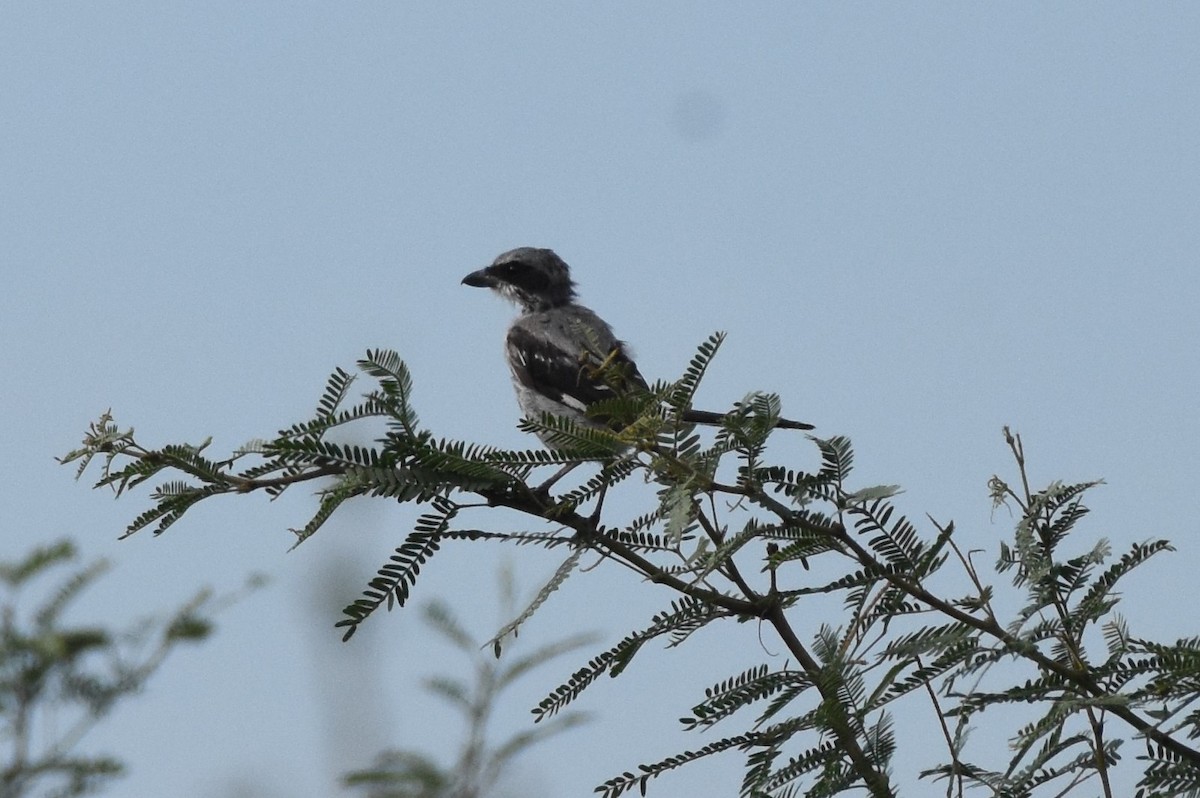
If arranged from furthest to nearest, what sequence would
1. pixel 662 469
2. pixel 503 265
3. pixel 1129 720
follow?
pixel 503 265
pixel 662 469
pixel 1129 720

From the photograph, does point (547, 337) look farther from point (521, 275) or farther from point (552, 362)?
point (521, 275)

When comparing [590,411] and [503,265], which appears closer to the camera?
[590,411]

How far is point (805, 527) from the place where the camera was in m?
3.41

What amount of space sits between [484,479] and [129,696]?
3.63ft

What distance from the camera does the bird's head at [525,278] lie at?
31.2ft

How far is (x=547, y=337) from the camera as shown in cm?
828

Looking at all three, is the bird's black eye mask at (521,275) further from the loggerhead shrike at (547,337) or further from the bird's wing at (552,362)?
the bird's wing at (552,362)

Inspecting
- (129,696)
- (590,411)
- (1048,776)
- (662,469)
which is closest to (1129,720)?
(1048,776)

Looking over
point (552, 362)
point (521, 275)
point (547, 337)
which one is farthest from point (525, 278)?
point (552, 362)

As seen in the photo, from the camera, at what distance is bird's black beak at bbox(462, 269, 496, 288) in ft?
31.4

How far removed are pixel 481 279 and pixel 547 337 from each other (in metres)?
1.48

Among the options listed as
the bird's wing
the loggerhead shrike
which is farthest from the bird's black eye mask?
the bird's wing

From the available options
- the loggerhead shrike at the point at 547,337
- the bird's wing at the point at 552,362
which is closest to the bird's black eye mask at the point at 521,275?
the loggerhead shrike at the point at 547,337

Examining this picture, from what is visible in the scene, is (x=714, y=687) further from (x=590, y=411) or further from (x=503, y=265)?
(x=503, y=265)
